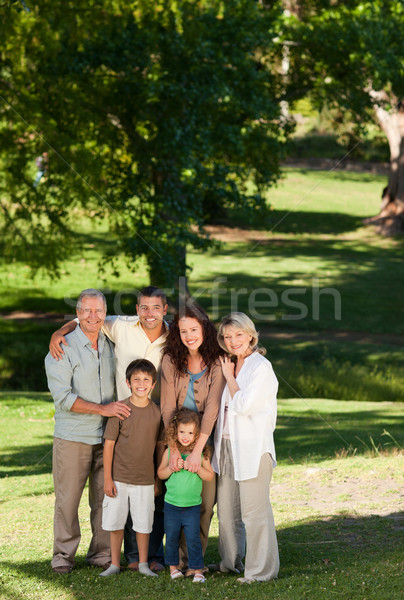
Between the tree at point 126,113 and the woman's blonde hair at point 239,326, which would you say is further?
the tree at point 126,113

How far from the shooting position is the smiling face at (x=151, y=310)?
4.96m

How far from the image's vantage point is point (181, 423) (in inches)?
185

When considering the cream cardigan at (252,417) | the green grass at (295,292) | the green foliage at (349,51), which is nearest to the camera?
the cream cardigan at (252,417)

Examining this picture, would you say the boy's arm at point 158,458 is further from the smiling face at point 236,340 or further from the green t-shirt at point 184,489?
the smiling face at point 236,340

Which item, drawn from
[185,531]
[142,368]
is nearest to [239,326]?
[142,368]

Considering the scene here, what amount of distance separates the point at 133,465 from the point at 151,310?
37.5 inches

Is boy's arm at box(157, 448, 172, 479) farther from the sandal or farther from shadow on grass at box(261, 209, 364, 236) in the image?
shadow on grass at box(261, 209, 364, 236)

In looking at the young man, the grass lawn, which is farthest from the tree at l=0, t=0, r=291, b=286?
the young man

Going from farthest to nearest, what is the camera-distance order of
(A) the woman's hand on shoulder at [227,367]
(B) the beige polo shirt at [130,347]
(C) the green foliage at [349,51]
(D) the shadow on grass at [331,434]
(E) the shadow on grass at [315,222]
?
1. (E) the shadow on grass at [315,222]
2. (C) the green foliage at [349,51]
3. (D) the shadow on grass at [331,434]
4. (B) the beige polo shirt at [130,347]
5. (A) the woman's hand on shoulder at [227,367]

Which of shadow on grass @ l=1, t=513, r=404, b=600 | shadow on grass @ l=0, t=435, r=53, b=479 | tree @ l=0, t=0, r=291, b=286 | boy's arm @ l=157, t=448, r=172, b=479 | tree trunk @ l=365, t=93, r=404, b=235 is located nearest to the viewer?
shadow on grass @ l=1, t=513, r=404, b=600

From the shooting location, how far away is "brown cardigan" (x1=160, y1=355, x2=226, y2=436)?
4812mm

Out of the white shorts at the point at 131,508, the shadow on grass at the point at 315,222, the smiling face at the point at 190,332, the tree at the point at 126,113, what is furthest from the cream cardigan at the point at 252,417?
the shadow on grass at the point at 315,222

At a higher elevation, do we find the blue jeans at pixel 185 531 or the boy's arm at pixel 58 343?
the boy's arm at pixel 58 343

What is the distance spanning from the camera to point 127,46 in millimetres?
14656
